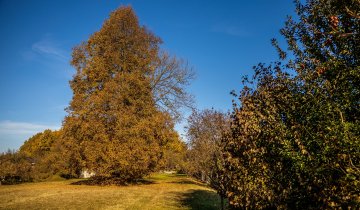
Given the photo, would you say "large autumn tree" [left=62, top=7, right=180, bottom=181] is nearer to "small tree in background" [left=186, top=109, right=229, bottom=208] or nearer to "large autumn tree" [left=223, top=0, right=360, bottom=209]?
"small tree in background" [left=186, top=109, right=229, bottom=208]

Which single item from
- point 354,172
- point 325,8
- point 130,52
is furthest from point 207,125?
point 354,172

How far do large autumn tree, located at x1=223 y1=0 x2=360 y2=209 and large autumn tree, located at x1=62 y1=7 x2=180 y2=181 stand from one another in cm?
2122

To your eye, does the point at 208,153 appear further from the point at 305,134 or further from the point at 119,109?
the point at 119,109

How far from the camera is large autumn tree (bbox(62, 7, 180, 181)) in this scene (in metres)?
29.6

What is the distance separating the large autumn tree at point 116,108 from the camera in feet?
97.0

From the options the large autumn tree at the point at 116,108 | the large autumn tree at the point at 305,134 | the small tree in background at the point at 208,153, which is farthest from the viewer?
the large autumn tree at the point at 116,108

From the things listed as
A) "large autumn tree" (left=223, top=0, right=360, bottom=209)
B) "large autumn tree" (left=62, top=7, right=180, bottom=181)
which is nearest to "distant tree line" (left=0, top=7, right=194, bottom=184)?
"large autumn tree" (left=62, top=7, right=180, bottom=181)

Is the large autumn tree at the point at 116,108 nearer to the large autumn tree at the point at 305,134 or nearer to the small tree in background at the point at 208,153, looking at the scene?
the small tree in background at the point at 208,153

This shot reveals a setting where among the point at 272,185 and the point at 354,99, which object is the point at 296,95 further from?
the point at 272,185

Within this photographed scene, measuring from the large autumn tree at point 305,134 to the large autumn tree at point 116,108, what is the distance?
835 inches

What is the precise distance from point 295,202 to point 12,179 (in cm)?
3800

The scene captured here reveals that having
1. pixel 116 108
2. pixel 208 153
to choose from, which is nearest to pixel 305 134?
pixel 208 153

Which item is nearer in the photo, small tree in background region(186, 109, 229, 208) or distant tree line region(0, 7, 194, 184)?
small tree in background region(186, 109, 229, 208)

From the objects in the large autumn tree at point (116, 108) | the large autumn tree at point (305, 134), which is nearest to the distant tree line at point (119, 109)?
the large autumn tree at point (116, 108)
